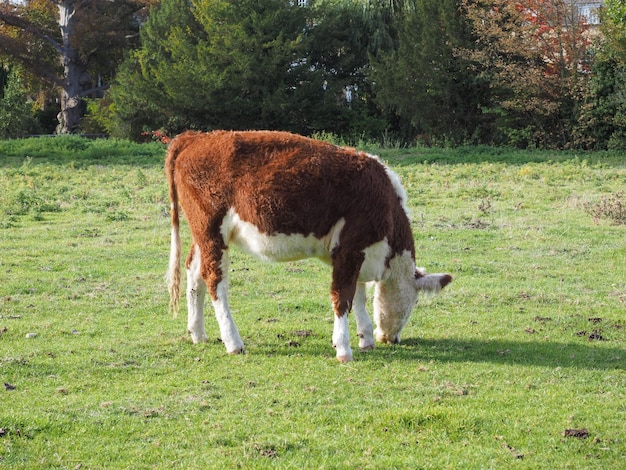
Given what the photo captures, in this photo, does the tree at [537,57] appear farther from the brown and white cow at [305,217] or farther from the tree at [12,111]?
the brown and white cow at [305,217]

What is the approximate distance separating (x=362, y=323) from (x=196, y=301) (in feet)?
5.50

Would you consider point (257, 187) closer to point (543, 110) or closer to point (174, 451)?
point (174, 451)

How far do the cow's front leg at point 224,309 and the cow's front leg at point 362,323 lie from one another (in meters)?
1.18

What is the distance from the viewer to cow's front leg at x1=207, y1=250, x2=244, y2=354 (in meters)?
8.61

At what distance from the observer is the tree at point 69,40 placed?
154 feet

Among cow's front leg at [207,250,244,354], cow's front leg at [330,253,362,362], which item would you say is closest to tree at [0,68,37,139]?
cow's front leg at [207,250,244,354]

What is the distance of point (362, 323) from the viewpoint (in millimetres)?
8945

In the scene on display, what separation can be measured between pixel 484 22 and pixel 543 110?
396cm

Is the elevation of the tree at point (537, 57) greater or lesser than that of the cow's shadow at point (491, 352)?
greater

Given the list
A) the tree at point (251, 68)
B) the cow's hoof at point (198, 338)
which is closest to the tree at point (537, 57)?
the tree at point (251, 68)

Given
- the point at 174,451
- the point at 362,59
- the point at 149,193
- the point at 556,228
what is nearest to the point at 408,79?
the point at 362,59

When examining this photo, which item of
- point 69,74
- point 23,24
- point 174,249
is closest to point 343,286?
point 174,249

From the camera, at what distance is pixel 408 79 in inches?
1407

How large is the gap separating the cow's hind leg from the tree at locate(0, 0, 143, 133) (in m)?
40.1
